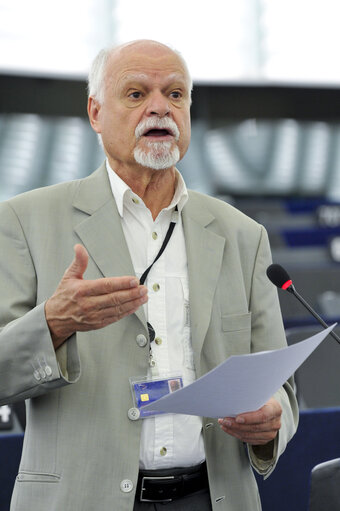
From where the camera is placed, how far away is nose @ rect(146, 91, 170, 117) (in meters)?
1.70

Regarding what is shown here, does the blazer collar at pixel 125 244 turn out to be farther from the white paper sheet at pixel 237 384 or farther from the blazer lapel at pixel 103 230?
the white paper sheet at pixel 237 384

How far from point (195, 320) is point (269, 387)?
26cm

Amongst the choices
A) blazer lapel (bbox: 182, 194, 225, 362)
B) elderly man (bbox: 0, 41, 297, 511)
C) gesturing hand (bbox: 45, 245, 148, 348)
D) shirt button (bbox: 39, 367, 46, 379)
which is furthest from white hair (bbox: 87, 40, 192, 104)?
shirt button (bbox: 39, 367, 46, 379)

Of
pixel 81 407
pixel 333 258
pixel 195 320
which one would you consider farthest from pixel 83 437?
pixel 333 258

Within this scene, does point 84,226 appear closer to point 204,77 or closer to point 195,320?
point 195,320

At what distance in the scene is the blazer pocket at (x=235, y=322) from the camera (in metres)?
1.69

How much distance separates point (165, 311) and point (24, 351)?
34cm

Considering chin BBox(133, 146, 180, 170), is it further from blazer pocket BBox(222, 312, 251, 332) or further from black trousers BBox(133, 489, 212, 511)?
black trousers BBox(133, 489, 212, 511)

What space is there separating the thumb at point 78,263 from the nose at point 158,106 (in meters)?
0.48

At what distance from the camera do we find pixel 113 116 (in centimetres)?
176

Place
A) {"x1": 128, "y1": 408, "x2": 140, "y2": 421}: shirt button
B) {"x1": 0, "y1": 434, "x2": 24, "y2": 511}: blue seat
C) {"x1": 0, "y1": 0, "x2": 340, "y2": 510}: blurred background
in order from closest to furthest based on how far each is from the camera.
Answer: {"x1": 128, "y1": 408, "x2": 140, "y2": 421}: shirt button, {"x1": 0, "y1": 434, "x2": 24, "y2": 511}: blue seat, {"x1": 0, "y1": 0, "x2": 340, "y2": 510}: blurred background

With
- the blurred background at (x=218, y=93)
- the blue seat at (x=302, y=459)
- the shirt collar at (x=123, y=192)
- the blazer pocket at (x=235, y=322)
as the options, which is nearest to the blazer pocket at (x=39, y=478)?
the blazer pocket at (x=235, y=322)

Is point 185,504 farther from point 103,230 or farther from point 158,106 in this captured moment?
point 158,106

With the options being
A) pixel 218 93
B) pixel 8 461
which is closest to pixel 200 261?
pixel 8 461
